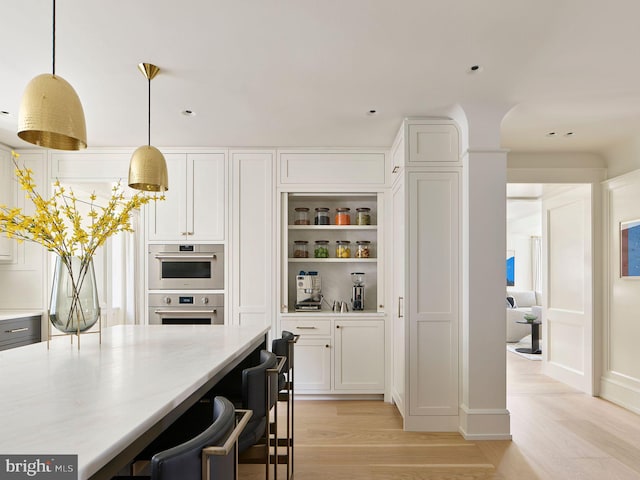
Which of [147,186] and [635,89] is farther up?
[635,89]

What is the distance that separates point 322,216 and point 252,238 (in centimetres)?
79

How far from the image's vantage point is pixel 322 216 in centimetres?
470

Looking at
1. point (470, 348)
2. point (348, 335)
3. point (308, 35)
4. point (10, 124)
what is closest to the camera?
point (308, 35)

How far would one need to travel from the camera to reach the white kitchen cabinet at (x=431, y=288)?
3481 millimetres

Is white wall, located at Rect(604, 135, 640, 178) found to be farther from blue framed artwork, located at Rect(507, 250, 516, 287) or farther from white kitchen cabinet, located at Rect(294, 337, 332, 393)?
blue framed artwork, located at Rect(507, 250, 516, 287)

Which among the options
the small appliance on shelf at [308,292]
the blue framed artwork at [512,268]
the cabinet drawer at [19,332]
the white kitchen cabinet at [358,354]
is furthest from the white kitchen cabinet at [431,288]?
the blue framed artwork at [512,268]

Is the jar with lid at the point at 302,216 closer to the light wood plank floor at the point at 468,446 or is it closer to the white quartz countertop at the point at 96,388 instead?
the light wood plank floor at the point at 468,446

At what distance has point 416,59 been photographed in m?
2.58

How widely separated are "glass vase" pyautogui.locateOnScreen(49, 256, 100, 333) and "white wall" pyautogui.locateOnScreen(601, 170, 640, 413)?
442 cm

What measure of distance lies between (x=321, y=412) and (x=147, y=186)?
8.31 ft

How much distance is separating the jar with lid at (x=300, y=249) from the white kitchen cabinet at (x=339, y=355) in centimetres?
74

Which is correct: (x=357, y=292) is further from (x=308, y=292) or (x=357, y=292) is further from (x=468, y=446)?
(x=468, y=446)

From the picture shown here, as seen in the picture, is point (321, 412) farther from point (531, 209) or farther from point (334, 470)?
point (531, 209)

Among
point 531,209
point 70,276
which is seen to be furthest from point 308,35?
point 531,209
